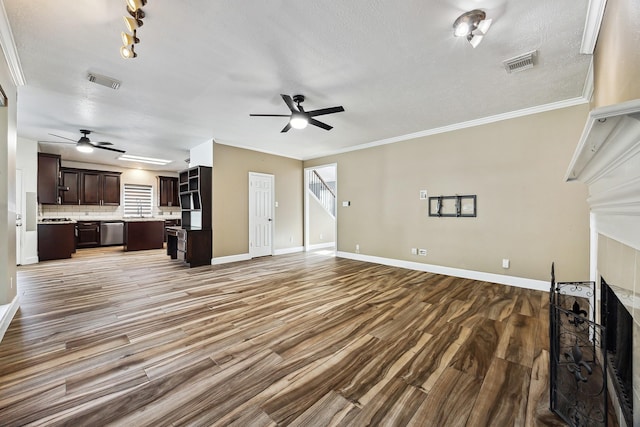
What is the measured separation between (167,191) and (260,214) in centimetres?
525

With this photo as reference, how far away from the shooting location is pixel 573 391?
162 centimetres

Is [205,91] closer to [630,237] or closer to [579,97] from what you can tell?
[630,237]

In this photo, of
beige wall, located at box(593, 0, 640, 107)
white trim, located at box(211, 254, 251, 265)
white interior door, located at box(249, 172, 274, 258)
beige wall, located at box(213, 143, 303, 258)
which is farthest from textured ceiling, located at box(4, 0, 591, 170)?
white trim, located at box(211, 254, 251, 265)

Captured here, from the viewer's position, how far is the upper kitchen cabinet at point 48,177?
6.29 m

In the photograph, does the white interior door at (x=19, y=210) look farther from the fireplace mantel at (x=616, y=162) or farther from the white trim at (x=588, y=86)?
the white trim at (x=588, y=86)

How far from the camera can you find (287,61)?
2.67 metres

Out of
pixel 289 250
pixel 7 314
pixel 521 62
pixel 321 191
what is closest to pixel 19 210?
pixel 7 314

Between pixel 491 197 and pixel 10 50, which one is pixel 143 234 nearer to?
pixel 10 50

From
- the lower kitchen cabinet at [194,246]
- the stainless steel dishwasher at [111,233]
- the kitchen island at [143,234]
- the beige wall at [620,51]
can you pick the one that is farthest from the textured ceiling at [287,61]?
the stainless steel dishwasher at [111,233]

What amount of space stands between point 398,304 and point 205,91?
3739 mm

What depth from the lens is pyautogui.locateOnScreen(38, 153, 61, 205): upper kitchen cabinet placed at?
629cm

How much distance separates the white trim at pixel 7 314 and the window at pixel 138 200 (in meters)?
6.77

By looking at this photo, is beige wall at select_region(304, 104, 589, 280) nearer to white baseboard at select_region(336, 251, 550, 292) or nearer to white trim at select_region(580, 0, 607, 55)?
white baseboard at select_region(336, 251, 550, 292)

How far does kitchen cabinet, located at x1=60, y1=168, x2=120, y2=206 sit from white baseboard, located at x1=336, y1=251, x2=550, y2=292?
830 cm
